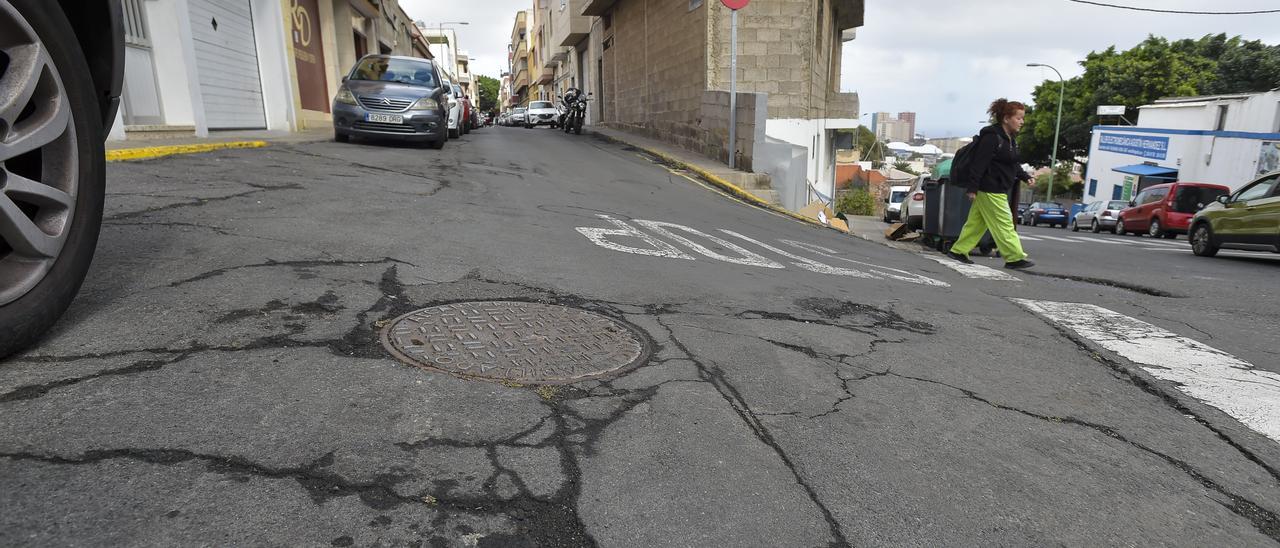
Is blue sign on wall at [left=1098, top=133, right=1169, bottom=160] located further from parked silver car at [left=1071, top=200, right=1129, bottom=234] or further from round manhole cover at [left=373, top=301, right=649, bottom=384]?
round manhole cover at [left=373, top=301, right=649, bottom=384]

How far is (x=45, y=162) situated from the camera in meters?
2.48

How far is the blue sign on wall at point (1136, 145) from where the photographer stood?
112ft

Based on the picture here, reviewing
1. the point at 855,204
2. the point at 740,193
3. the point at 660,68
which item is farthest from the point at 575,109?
the point at 855,204

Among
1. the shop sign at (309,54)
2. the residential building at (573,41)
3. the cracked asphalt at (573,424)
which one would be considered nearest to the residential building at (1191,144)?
the cracked asphalt at (573,424)

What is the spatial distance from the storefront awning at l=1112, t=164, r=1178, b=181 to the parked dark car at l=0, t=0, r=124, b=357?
137ft

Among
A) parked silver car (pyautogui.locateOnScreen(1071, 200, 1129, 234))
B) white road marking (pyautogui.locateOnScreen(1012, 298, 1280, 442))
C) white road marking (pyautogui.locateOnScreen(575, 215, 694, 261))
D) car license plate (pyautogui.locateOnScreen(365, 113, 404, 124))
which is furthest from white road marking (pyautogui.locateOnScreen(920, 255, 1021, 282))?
parked silver car (pyautogui.locateOnScreen(1071, 200, 1129, 234))

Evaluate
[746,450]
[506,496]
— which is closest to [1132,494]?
[746,450]

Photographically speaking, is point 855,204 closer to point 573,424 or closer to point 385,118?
point 385,118

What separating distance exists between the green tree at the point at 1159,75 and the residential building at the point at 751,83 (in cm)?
2929

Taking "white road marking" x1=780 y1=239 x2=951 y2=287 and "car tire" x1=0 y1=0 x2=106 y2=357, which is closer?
"car tire" x1=0 y1=0 x2=106 y2=357

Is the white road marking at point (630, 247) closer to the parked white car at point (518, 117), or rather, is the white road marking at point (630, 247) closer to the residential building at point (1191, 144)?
the residential building at point (1191, 144)

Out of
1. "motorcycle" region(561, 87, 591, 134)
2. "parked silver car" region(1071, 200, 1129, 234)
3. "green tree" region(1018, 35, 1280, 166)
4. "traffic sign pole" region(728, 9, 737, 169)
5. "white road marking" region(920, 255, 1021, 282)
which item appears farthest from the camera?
"green tree" region(1018, 35, 1280, 166)

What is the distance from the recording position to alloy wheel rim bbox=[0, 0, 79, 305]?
225 cm

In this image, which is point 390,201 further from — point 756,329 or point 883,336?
point 883,336
